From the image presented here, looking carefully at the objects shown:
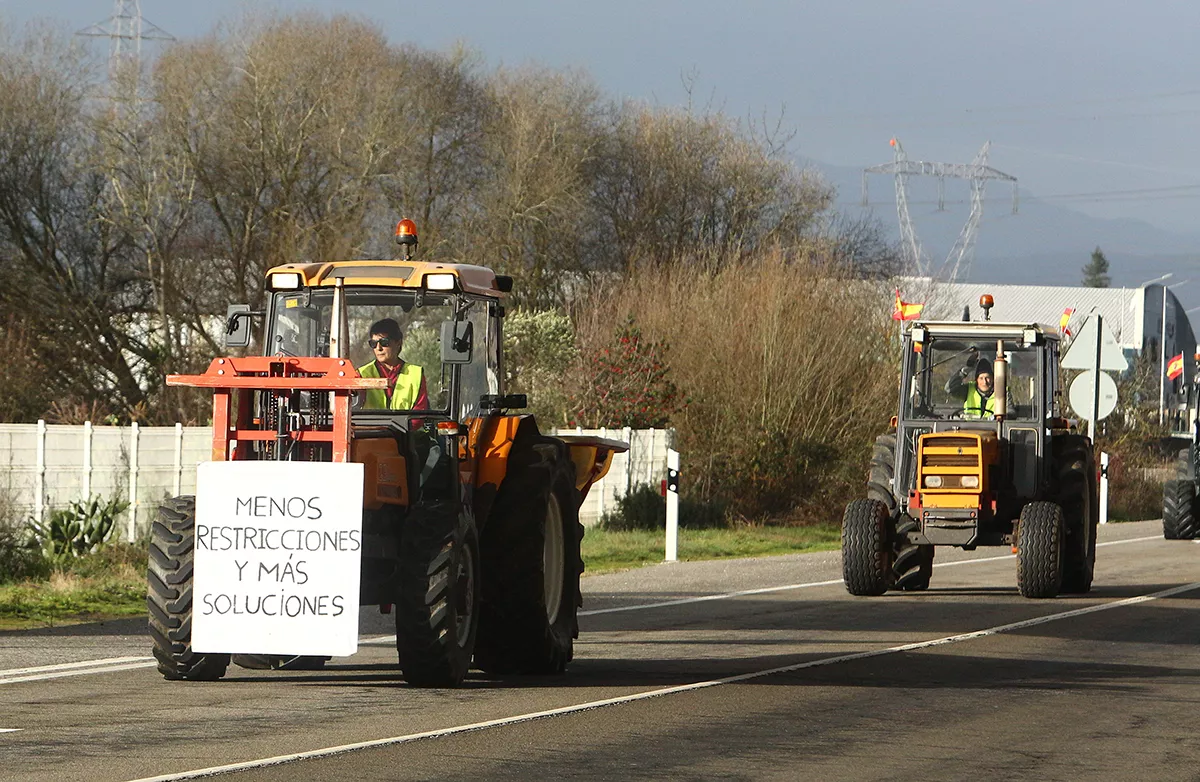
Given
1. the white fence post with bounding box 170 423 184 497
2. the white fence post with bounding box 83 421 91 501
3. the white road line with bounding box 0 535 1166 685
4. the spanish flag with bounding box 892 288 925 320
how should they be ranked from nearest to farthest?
the white road line with bounding box 0 535 1166 685 < the spanish flag with bounding box 892 288 925 320 < the white fence post with bounding box 83 421 91 501 < the white fence post with bounding box 170 423 184 497

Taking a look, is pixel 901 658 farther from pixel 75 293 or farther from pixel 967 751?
pixel 75 293

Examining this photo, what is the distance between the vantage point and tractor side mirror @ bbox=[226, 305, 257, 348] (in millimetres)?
11289

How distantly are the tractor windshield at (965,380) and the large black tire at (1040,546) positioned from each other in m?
1.28

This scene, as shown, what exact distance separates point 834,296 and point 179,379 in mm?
26954

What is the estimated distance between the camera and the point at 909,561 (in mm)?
19656

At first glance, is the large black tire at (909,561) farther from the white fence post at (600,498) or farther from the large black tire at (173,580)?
the large black tire at (173,580)

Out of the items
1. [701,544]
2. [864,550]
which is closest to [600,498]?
[701,544]

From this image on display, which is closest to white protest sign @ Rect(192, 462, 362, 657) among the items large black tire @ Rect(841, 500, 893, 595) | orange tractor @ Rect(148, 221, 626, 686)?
orange tractor @ Rect(148, 221, 626, 686)

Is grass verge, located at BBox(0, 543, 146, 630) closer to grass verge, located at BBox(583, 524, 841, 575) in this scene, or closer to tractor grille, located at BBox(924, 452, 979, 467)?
grass verge, located at BBox(583, 524, 841, 575)

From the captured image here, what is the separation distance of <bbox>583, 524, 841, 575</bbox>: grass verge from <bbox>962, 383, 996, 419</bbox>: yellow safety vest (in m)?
4.75

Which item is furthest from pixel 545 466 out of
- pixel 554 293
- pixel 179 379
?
pixel 554 293

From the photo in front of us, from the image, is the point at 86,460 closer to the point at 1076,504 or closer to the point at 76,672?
the point at 1076,504

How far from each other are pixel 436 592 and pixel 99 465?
52.6 ft

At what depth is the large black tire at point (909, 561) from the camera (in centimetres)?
1920
